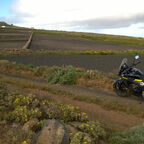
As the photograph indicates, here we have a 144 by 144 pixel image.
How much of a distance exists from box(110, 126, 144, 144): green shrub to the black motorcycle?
3.29 m

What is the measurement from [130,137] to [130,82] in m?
4.26

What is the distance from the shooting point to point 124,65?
8625mm

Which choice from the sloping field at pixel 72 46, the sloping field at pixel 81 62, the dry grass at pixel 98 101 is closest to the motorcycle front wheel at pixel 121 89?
the dry grass at pixel 98 101

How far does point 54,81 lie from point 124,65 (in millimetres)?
5403

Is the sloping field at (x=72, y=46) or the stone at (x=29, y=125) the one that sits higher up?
the sloping field at (x=72, y=46)

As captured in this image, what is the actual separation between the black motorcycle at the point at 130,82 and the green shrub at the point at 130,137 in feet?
10.8

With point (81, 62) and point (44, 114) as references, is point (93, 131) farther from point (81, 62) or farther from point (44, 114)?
point (81, 62)

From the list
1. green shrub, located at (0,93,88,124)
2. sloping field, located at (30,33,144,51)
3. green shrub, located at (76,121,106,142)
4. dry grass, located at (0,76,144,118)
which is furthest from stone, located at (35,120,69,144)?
sloping field, located at (30,33,144,51)

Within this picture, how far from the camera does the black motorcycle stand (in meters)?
7.77

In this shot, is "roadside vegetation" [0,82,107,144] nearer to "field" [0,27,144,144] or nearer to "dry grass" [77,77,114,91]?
"field" [0,27,144,144]

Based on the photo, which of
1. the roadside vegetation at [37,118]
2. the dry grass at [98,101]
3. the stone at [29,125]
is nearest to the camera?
the roadside vegetation at [37,118]

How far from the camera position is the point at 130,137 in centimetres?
442

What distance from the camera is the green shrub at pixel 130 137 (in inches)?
168

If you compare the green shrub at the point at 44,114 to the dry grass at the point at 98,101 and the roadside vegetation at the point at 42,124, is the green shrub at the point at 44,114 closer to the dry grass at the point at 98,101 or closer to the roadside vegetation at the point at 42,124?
the roadside vegetation at the point at 42,124
